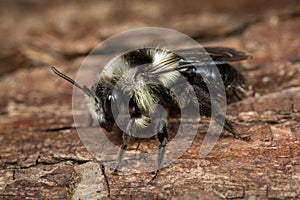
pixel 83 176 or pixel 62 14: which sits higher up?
pixel 62 14

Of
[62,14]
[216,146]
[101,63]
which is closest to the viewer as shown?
[216,146]

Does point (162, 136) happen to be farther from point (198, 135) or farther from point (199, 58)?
point (199, 58)

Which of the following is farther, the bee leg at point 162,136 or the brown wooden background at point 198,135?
the bee leg at point 162,136

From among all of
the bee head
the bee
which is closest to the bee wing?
the bee

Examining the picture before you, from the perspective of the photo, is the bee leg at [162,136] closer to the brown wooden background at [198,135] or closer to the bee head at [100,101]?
the brown wooden background at [198,135]

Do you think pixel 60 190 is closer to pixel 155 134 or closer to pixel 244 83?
pixel 155 134

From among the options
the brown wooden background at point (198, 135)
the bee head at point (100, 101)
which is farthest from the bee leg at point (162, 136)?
the bee head at point (100, 101)

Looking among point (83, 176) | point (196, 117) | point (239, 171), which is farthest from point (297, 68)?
point (83, 176)
